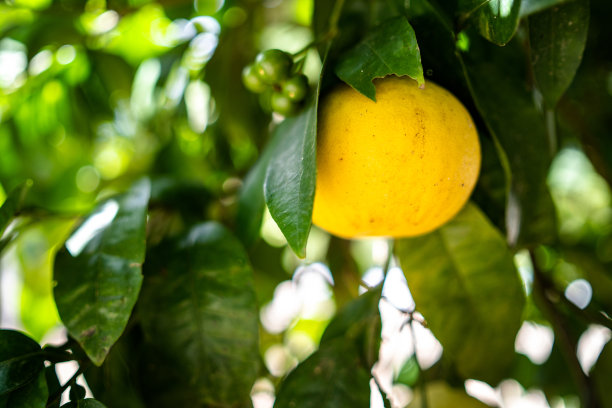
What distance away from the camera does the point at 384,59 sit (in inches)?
22.6

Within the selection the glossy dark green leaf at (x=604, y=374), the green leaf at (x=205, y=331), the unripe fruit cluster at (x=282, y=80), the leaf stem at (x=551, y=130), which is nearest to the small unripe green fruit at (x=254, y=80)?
the unripe fruit cluster at (x=282, y=80)

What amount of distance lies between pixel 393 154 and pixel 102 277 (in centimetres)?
41

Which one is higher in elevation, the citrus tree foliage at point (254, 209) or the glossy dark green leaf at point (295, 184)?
the glossy dark green leaf at point (295, 184)

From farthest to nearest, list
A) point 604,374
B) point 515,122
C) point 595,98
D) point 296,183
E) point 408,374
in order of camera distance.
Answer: point 595,98 → point 408,374 → point 604,374 → point 515,122 → point 296,183

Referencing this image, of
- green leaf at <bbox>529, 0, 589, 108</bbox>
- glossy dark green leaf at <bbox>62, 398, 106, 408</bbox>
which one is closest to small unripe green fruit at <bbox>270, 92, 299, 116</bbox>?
green leaf at <bbox>529, 0, 589, 108</bbox>

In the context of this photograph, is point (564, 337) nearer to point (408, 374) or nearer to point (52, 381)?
point (408, 374)

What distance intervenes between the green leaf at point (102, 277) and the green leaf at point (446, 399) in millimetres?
591

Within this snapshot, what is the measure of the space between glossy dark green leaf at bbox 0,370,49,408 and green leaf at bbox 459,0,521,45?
0.66 meters

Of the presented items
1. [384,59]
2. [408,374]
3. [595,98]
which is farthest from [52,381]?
[595,98]

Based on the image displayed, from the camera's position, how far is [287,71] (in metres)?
0.71

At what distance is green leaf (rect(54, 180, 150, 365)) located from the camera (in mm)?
628

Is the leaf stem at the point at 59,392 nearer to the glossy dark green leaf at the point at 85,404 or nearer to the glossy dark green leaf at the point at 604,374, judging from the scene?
the glossy dark green leaf at the point at 85,404

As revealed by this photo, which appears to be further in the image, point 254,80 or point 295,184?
point 254,80

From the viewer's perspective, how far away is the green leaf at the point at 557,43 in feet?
2.06
